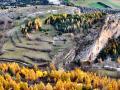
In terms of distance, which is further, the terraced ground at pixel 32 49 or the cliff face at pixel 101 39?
the cliff face at pixel 101 39

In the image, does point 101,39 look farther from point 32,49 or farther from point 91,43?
point 32,49

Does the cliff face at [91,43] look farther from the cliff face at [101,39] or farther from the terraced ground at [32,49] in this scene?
the terraced ground at [32,49]

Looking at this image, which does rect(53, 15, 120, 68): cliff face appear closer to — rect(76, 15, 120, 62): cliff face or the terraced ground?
rect(76, 15, 120, 62): cliff face

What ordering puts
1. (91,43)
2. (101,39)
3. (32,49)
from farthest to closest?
(101,39) → (91,43) → (32,49)

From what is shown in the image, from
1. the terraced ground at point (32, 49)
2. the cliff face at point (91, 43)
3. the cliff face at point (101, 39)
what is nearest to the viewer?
the terraced ground at point (32, 49)

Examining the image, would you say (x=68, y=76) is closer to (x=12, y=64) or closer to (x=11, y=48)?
(x=12, y=64)

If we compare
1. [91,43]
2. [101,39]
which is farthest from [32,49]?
[101,39]

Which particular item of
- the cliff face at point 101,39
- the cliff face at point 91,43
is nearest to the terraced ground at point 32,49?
the cliff face at point 91,43

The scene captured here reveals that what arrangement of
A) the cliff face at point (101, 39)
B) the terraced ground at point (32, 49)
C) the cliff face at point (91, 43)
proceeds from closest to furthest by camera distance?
the terraced ground at point (32, 49) < the cliff face at point (91, 43) < the cliff face at point (101, 39)
